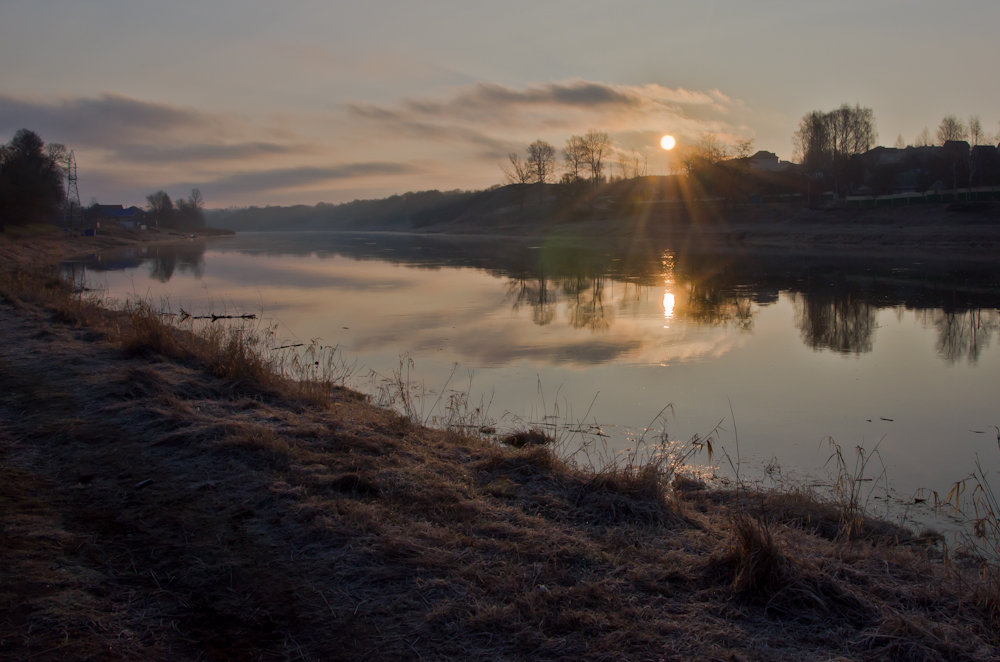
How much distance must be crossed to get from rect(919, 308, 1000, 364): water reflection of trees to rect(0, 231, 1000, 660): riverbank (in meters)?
8.81

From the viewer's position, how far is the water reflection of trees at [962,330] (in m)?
12.4

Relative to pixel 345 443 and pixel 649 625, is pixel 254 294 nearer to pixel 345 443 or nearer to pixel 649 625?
pixel 345 443

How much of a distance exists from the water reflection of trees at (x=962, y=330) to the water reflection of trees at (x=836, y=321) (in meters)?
1.20

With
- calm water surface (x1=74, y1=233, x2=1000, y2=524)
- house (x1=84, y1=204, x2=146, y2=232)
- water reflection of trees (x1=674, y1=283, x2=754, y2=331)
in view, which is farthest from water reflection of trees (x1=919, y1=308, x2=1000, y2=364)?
house (x1=84, y1=204, x2=146, y2=232)

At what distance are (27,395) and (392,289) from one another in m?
17.8

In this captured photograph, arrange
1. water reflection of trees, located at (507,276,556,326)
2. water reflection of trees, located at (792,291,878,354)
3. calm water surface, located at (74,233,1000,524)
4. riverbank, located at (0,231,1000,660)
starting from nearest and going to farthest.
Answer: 1. riverbank, located at (0,231,1000,660)
2. calm water surface, located at (74,233,1000,524)
3. water reflection of trees, located at (792,291,878,354)
4. water reflection of trees, located at (507,276,556,326)

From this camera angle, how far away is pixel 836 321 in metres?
16.3

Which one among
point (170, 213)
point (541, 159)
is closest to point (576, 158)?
point (541, 159)

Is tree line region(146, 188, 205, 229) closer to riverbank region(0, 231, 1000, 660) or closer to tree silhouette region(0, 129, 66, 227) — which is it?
tree silhouette region(0, 129, 66, 227)

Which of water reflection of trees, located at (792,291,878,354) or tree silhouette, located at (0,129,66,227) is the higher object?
tree silhouette, located at (0,129,66,227)

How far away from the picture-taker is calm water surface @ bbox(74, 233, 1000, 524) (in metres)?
8.00

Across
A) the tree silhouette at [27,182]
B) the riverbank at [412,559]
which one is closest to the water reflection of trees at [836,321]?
the riverbank at [412,559]

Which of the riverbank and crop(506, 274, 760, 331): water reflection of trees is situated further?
crop(506, 274, 760, 331): water reflection of trees

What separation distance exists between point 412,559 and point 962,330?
14812 millimetres
